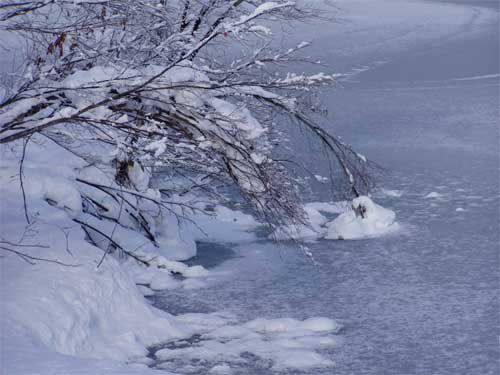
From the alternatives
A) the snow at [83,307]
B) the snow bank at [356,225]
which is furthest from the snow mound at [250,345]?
the snow bank at [356,225]

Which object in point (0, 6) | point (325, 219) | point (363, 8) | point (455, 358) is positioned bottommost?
point (455, 358)

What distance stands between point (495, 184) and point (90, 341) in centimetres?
525

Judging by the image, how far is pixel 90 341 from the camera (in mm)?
5062

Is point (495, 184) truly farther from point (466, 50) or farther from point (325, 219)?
point (466, 50)

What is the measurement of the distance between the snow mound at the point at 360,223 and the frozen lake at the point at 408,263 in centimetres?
14

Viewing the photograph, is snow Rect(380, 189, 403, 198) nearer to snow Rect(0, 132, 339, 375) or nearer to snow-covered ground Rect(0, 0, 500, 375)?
snow-covered ground Rect(0, 0, 500, 375)

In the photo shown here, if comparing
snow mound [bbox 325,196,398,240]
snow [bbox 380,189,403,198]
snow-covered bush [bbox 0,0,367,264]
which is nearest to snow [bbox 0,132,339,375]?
snow-covered bush [bbox 0,0,367,264]

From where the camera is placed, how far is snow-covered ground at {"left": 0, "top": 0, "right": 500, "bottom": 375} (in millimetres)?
4918

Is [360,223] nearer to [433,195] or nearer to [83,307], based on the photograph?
[433,195]

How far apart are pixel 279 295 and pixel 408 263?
1182 millimetres

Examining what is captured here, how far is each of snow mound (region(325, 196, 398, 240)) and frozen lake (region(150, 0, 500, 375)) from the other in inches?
5.6

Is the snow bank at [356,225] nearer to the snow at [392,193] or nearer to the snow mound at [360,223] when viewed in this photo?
the snow mound at [360,223]

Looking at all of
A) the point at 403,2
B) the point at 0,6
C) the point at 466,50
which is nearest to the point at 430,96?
the point at 466,50

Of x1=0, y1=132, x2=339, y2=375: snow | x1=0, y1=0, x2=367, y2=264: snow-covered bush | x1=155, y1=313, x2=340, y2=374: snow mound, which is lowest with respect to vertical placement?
x1=155, y1=313, x2=340, y2=374: snow mound
